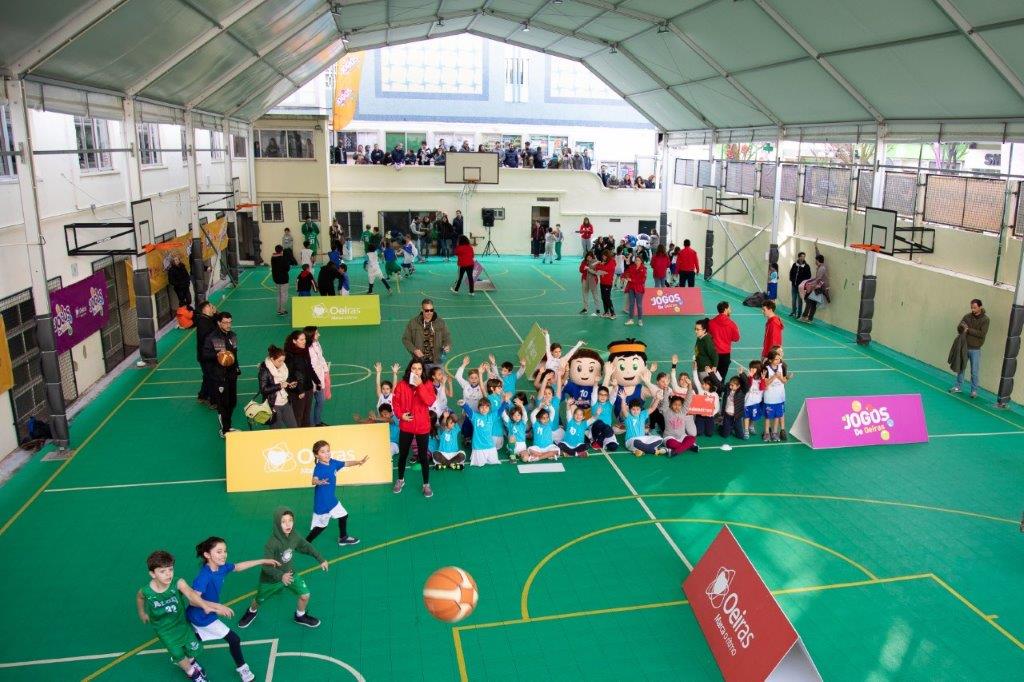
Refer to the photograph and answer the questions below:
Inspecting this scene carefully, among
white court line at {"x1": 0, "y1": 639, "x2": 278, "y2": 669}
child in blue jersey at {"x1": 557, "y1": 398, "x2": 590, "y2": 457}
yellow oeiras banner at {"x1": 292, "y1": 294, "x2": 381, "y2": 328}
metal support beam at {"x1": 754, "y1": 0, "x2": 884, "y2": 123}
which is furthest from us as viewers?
yellow oeiras banner at {"x1": 292, "y1": 294, "x2": 381, "y2": 328}

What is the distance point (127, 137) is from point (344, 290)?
8.93 metres

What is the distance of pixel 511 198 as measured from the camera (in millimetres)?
38500

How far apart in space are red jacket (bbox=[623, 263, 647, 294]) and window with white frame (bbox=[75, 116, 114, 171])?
13.7 meters

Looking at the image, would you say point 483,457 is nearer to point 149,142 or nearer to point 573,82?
point 149,142

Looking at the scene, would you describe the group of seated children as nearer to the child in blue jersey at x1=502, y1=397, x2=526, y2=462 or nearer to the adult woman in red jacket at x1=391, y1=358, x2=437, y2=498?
the child in blue jersey at x1=502, y1=397, x2=526, y2=462

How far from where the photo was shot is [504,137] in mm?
46250

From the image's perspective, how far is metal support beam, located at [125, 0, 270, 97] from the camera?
52.2 ft

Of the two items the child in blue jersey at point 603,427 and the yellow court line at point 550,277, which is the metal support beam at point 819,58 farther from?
the yellow court line at point 550,277

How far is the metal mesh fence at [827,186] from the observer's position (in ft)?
74.9

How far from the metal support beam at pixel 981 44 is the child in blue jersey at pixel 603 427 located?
386 inches

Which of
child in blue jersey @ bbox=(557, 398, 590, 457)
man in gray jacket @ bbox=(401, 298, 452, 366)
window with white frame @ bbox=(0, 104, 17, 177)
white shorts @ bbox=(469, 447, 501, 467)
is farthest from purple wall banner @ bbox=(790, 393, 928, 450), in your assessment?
window with white frame @ bbox=(0, 104, 17, 177)

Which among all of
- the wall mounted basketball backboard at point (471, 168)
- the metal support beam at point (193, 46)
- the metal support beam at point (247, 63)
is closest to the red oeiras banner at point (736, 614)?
the metal support beam at point (193, 46)

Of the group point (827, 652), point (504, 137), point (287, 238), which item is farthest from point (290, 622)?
point (504, 137)

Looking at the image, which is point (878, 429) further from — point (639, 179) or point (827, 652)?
point (639, 179)
